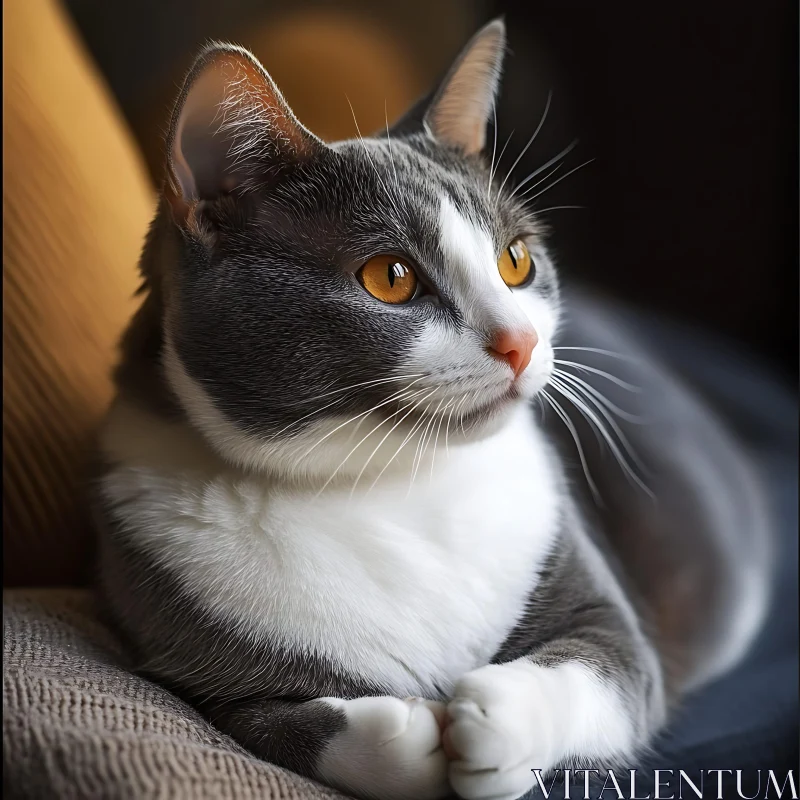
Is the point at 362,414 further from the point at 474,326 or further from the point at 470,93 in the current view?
the point at 470,93

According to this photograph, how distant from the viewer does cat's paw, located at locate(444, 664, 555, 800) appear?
2.03ft

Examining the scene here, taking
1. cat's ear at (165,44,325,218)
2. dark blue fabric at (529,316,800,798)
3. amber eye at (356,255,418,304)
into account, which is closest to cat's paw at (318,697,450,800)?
dark blue fabric at (529,316,800,798)

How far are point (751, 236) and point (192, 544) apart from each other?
35.0 inches

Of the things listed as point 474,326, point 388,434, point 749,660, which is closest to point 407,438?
point 388,434

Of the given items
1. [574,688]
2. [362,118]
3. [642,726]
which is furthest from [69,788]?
[362,118]

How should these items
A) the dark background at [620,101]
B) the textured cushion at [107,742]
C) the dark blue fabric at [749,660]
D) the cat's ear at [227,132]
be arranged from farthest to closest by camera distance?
1. the dark background at [620,101]
2. the dark blue fabric at [749,660]
3. the cat's ear at [227,132]
4. the textured cushion at [107,742]

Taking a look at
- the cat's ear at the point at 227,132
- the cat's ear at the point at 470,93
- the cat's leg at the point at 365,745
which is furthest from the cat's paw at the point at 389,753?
the cat's ear at the point at 470,93

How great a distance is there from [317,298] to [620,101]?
2.16 ft

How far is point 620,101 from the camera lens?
3.66 feet

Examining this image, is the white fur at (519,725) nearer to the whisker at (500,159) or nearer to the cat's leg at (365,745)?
the cat's leg at (365,745)

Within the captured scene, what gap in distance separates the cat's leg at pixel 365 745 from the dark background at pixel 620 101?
631 mm

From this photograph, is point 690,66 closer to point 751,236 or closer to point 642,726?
point 751,236

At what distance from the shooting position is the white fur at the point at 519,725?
620mm

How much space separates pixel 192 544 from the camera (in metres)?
0.75
